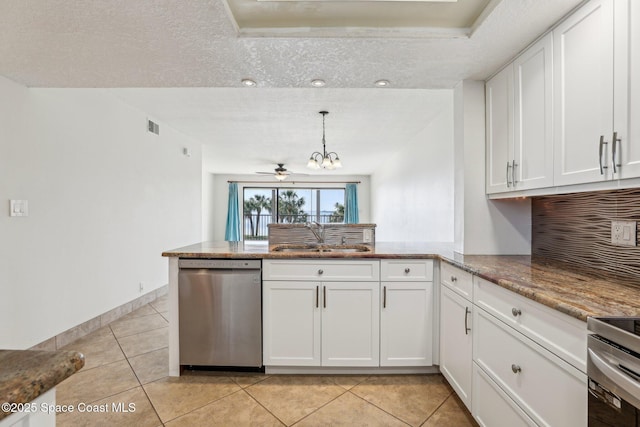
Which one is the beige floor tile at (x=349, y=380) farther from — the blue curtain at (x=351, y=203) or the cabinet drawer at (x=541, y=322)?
the blue curtain at (x=351, y=203)

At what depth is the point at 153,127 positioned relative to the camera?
13.3ft

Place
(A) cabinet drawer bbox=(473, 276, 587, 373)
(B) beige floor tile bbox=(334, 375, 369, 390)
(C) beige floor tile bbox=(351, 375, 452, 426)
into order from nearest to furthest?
(A) cabinet drawer bbox=(473, 276, 587, 373)
(C) beige floor tile bbox=(351, 375, 452, 426)
(B) beige floor tile bbox=(334, 375, 369, 390)

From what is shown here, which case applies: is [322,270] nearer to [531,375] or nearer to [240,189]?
[531,375]

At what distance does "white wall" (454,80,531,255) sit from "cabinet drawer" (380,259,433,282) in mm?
345

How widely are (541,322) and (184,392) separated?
2.16m

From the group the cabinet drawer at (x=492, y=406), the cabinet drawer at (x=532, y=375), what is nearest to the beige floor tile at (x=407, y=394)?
the cabinet drawer at (x=492, y=406)

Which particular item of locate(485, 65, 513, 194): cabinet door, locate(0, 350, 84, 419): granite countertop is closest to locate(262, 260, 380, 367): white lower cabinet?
locate(485, 65, 513, 194): cabinet door

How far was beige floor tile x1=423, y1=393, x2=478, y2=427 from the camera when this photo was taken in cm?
175

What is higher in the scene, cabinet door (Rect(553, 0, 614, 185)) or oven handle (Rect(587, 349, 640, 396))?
cabinet door (Rect(553, 0, 614, 185))

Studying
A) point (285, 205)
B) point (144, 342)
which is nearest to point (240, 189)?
point (285, 205)

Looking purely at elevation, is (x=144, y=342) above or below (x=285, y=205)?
below

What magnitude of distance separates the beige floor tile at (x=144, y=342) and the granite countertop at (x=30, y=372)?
2.43m

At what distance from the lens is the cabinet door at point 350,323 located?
220cm

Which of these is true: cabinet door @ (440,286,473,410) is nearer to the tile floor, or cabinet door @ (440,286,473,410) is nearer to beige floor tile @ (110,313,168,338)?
the tile floor
